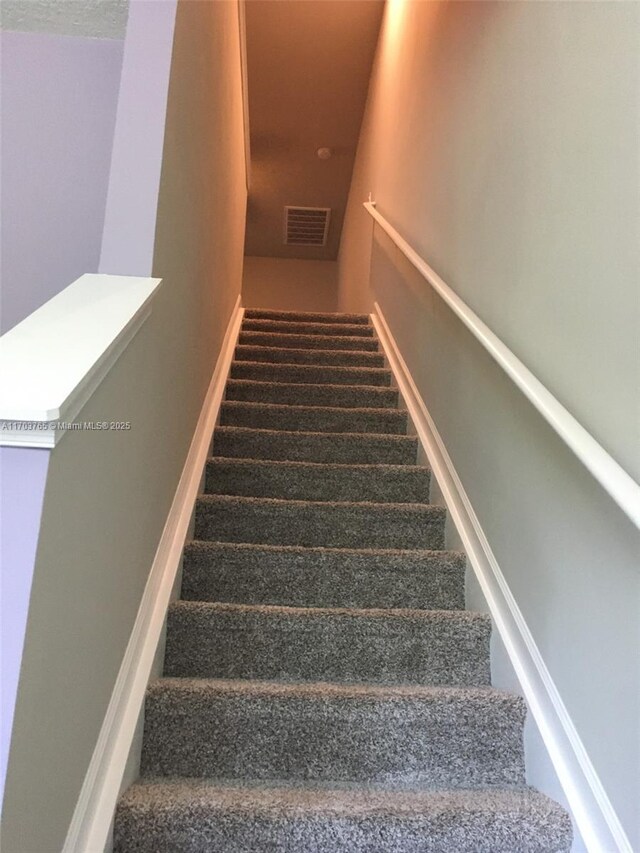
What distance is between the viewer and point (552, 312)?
151cm

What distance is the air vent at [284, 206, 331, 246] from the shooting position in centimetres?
638

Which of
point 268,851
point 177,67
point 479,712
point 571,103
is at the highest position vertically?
point 177,67

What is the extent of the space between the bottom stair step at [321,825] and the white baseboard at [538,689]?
0.06 m

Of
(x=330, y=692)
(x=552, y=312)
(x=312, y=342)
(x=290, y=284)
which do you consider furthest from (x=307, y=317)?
(x=330, y=692)

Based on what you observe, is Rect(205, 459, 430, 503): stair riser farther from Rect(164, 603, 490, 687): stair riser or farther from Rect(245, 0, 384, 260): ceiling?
Rect(245, 0, 384, 260): ceiling

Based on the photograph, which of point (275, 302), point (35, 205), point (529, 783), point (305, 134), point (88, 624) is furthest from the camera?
point (275, 302)

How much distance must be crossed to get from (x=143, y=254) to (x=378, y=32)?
409 centimetres

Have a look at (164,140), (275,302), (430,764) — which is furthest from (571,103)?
(275,302)

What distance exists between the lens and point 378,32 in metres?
4.65

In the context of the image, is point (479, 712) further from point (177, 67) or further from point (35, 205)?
point (35, 205)

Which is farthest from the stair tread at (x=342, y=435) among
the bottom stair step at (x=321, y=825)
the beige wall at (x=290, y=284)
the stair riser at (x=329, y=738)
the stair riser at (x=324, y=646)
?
the beige wall at (x=290, y=284)

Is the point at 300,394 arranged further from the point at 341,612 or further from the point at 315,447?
the point at 341,612

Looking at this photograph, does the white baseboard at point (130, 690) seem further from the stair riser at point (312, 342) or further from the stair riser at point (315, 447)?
the stair riser at point (312, 342)

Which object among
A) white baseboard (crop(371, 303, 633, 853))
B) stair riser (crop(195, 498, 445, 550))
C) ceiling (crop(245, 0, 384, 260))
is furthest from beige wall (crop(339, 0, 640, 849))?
ceiling (crop(245, 0, 384, 260))
